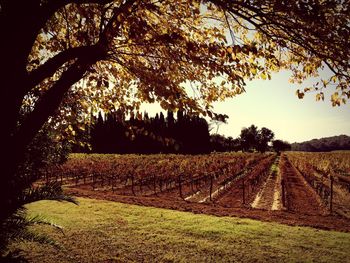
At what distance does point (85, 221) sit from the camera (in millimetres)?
11148

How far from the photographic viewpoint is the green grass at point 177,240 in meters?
7.78

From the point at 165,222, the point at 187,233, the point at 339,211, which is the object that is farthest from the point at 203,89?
the point at 339,211

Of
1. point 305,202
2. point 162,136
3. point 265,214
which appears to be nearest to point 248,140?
point 305,202

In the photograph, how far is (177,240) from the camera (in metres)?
9.08

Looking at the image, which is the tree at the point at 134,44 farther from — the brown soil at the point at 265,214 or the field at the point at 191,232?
the brown soil at the point at 265,214

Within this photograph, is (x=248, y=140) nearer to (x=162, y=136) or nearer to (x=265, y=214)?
(x=265, y=214)

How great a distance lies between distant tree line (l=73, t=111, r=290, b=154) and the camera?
468 cm

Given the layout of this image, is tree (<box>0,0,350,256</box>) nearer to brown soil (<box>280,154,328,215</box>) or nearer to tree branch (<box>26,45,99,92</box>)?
tree branch (<box>26,45,99,92</box>)

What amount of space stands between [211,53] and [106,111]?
3.63 m

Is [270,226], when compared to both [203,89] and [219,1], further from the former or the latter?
[219,1]

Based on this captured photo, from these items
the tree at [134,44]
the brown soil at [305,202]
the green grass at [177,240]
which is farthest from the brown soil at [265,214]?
the tree at [134,44]

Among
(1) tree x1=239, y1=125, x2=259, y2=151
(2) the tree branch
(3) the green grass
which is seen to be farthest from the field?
(1) tree x1=239, y1=125, x2=259, y2=151

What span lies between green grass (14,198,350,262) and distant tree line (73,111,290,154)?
109 inches

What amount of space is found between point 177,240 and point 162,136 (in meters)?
5.68
